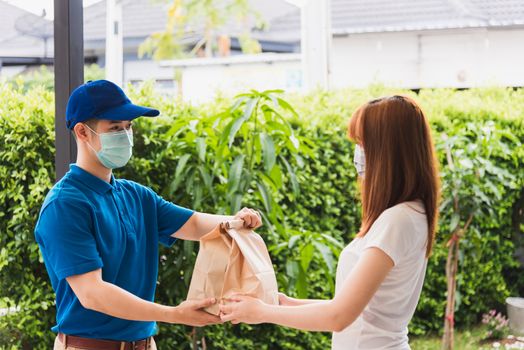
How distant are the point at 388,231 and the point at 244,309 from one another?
0.46 m

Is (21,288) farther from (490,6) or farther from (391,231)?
(490,6)

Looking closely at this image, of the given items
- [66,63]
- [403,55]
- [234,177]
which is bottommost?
[234,177]

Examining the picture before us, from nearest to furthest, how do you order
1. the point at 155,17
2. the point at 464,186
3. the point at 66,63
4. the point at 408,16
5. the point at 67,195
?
1. the point at 67,195
2. the point at 66,63
3. the point at 464,186
4. the point at 408,16
5. the point at 155,17

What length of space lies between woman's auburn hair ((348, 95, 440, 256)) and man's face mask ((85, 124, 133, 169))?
0.67 m

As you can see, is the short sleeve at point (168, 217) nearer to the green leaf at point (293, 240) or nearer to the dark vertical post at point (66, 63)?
the dark vertical post at point (66, 63)

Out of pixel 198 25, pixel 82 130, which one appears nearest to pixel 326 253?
pixel 82 130

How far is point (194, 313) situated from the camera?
2.21 m

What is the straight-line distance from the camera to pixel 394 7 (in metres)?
7.00

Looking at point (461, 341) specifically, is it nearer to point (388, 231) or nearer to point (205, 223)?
point (205, 223)

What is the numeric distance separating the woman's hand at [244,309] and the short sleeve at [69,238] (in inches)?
14.6

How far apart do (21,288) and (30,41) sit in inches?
46.7

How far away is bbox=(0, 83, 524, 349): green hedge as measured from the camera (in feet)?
11.8

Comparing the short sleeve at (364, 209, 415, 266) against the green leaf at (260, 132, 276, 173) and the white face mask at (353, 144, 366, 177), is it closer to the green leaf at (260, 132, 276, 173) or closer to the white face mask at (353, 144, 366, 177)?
the white face mask at (353, 144, 366, 177)

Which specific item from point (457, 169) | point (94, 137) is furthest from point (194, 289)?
point (457, 169)
